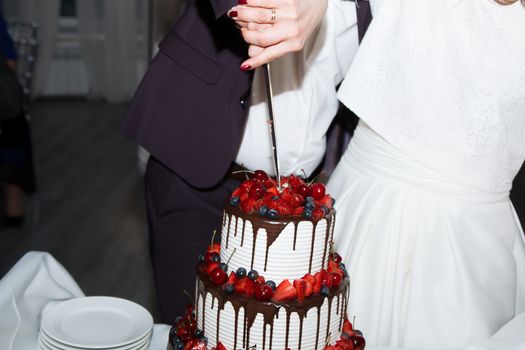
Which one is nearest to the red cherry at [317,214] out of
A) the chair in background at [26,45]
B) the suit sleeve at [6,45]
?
the suit sleeve at [6,45]

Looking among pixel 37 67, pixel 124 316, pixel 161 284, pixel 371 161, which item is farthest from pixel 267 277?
pixel 37 67

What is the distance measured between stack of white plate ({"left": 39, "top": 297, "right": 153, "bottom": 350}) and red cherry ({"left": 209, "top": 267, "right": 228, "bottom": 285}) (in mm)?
242

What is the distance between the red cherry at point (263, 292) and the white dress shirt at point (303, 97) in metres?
0.86

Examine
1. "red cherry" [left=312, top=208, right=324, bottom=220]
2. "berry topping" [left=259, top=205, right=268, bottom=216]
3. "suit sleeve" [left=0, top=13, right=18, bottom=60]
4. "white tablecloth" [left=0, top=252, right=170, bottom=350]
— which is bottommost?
"suit sleeve" [left=0, top=13, right=18, bottom=60]

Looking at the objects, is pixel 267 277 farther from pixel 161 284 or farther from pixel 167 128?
pixel 161 284

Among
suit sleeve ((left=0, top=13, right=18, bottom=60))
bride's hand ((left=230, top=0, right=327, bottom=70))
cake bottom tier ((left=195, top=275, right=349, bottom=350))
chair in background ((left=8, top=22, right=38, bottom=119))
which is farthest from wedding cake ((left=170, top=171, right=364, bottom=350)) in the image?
chair in background ((left=8, top=22, right=38, bottom=119))

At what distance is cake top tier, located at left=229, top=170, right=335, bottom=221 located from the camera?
4.50 feet

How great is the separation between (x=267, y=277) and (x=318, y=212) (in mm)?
145

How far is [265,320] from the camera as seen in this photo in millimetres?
1347

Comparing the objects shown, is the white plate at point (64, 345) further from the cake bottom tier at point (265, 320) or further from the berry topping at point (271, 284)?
the berry topping at point (271, 284)

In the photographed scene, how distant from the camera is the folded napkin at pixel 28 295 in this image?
5.18 feet

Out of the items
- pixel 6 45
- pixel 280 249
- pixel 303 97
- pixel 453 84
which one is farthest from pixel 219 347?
pixel 6 45

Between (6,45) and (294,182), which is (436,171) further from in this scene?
(6,45)

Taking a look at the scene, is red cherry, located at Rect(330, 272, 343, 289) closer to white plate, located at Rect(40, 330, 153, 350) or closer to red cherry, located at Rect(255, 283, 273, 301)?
red cherry, located at Rect(255, 283, 273, 301)
